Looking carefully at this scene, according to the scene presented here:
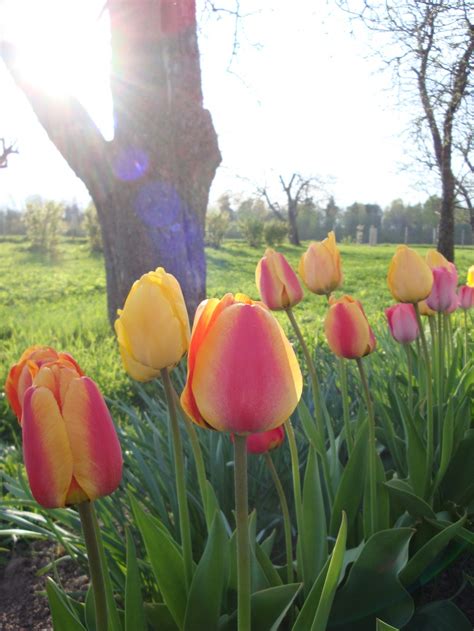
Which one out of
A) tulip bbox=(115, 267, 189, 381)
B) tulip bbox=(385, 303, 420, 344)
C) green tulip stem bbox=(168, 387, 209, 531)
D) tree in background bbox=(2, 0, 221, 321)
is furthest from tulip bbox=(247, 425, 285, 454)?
tree in background bbox=(2, 0, 221, 321)

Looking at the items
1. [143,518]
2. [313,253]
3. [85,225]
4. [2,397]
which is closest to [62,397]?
[143,518]

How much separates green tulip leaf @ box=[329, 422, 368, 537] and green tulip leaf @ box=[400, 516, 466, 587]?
169 millimetres

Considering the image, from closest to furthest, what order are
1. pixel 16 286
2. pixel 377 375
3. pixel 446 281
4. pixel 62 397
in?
pixel 62 397, pixel 446 281, pixel 377 375, pixel 16 286

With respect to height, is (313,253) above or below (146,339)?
above

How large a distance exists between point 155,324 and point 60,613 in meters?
0.40

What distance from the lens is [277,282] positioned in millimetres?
1290

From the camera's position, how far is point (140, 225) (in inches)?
198

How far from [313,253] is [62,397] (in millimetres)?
903

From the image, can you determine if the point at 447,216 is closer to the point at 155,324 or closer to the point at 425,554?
the point at 425,554

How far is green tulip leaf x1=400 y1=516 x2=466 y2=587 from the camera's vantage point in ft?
3.63

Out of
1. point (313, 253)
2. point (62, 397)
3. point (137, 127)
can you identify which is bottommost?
point (62, 397)

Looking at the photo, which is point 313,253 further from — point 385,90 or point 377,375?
point 385,90

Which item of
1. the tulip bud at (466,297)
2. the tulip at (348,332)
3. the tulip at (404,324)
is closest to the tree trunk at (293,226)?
the tulip bud at (466,297)

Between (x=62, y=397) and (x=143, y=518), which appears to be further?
(x=143, y=518)
